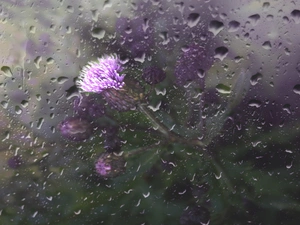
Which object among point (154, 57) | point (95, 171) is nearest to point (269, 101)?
point (154, 57)

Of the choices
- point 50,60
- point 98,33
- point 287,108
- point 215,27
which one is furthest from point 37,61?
point 287,108

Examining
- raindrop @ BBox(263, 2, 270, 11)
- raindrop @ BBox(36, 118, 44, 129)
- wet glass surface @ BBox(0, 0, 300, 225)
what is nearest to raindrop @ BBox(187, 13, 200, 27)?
wet glass surface @ BBox(0, 0, 300, 225)

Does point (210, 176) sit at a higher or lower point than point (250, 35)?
lower

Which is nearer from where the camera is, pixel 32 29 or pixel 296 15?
pixel 296 15

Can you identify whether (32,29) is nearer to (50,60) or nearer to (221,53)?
(50,60)

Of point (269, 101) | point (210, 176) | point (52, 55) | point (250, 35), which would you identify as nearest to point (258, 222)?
point (210, 176)

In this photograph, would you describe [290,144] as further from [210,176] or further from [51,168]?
[51,168]

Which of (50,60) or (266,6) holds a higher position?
(266,6)

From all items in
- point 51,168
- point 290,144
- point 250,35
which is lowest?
point 51,168
